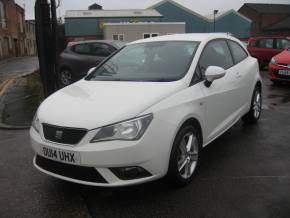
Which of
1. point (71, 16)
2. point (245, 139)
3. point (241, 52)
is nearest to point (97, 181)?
point (245, 139)

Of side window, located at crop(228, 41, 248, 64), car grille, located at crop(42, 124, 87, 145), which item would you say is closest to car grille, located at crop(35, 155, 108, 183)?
car grille, located at crop(42, 124, 87, 145)

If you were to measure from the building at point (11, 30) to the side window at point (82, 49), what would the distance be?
100 feet

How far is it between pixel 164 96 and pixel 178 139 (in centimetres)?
45

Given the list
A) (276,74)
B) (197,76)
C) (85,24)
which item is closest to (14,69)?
(276,74)

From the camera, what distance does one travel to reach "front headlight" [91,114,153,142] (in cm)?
321

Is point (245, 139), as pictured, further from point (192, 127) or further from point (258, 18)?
point (258, 18)

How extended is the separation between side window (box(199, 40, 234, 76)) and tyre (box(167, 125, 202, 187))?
0.88 m

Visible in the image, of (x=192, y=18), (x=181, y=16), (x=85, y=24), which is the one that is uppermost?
(x=181, y=16)

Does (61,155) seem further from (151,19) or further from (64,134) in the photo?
(151,19)

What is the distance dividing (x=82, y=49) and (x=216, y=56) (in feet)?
25.0

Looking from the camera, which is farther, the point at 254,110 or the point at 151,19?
the point at 151,19

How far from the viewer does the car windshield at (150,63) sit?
13.8 ft

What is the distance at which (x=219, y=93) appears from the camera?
14.7ft

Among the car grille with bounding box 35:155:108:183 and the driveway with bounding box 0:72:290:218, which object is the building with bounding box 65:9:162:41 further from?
the car grille with bounding box 35:155:108:183
